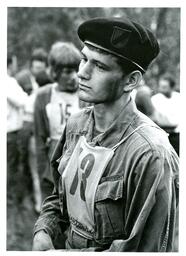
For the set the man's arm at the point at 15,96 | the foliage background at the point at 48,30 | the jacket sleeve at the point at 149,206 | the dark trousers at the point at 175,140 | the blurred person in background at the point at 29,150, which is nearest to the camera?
the jacket sleeve at the point at 149,206

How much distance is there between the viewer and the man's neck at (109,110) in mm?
1601

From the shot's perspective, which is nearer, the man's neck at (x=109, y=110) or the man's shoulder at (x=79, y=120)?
the man's neck at (x=109, y=110)

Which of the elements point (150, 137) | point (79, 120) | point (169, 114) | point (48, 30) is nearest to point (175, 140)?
point (169, 114)

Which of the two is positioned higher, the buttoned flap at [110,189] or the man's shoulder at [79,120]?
the man's shoulder at [79,120]

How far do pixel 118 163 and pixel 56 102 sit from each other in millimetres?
1570

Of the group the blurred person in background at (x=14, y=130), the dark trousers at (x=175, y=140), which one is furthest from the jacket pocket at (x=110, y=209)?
the blurred person in background at (x=14, y=130)

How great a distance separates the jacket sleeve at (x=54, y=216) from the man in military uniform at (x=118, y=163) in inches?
2.0

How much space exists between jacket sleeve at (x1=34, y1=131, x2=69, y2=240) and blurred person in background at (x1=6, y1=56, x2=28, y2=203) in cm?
179

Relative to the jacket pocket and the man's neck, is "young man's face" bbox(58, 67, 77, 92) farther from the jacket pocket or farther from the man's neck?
the jacket pocket

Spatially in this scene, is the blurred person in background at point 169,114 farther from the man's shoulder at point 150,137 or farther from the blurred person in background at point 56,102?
the man's shoulder at point 150,137

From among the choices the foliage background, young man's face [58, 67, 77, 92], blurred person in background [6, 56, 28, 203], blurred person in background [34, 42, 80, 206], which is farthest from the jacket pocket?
blurred person in background [6, 56, 28, 203]

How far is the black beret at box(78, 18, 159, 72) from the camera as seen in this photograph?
5.00 feet
